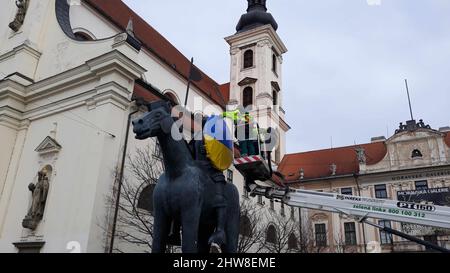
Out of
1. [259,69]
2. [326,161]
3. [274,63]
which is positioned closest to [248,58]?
[259,69]

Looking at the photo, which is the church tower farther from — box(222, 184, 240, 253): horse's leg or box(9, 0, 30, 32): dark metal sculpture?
box(222, 184, 240, 253): horse's leg

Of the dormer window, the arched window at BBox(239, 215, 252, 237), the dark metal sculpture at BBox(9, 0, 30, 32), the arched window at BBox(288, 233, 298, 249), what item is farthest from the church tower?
the dark metal sculpture at BBox(9, 0, 30, 32)

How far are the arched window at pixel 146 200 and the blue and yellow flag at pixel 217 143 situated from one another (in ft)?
37.7

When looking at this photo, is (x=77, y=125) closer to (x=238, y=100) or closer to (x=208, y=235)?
(x=208, y=235)

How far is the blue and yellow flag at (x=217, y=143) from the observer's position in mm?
4461

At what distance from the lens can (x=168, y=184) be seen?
4.22 meters

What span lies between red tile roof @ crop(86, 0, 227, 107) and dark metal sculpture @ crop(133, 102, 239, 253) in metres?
18.8

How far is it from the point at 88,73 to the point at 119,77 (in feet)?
5.32

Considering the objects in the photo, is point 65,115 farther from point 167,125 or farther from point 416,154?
point 416,154

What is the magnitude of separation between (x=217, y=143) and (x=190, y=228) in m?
1.10

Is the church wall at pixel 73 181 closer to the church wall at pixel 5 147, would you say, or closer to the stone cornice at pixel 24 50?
the church wall at pixel 5 147

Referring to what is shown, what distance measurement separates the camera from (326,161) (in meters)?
38.6

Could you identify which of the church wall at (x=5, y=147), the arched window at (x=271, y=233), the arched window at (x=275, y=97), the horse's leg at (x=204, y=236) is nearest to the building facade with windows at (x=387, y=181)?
the arched window at (x=271, y=233)
